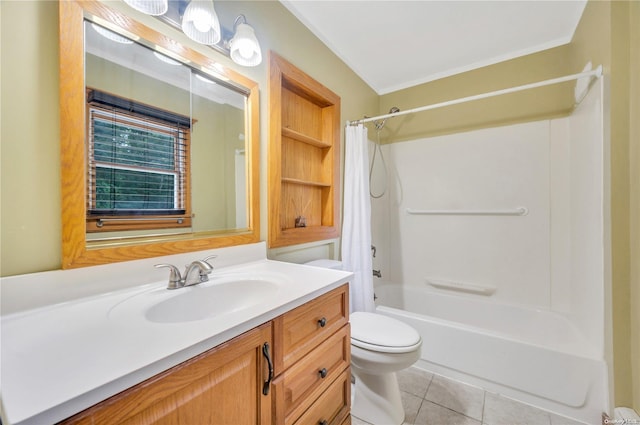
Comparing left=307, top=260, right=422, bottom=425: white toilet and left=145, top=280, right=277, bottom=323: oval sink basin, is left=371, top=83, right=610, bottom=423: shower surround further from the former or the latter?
left=145, top=280, right=277, bottom=323: oval sink basin

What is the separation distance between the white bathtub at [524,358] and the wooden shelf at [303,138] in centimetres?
136

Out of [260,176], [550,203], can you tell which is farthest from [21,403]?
[550,203]

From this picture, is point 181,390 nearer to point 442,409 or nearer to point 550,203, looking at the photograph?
point 442,409

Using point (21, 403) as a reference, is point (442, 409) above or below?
below

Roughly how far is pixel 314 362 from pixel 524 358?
1.40 metres

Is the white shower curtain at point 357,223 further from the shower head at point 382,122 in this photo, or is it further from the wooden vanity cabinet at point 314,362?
the wooden vanity cabinet at point 314,362

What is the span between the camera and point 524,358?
1481 mm

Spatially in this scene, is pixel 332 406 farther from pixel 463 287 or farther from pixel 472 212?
pixel 472 212

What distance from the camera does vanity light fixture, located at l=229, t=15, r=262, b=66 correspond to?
1186mm

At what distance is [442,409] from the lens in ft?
4.77

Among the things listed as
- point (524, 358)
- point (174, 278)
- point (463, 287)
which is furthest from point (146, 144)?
point (463, 287)

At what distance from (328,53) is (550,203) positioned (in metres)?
2.07

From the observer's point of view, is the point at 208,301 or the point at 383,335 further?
the point at 383,335

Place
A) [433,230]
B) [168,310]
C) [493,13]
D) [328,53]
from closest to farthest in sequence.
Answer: [168,310] → [493,13] → [328,53] → [433,230]
